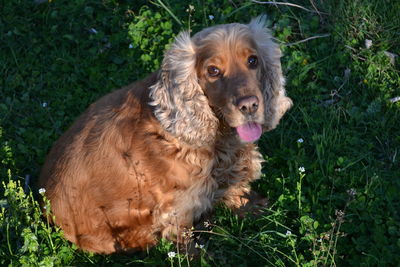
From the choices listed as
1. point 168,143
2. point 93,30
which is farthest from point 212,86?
point 93,30

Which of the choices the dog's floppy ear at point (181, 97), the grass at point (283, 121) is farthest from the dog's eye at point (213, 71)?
the grass at point (283, 121)

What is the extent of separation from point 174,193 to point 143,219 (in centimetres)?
30

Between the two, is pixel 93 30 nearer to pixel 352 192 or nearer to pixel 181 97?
pixel 181 97

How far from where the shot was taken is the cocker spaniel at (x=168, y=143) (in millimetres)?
3418

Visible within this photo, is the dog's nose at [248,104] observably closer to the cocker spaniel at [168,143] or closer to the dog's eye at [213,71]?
the cocker spaniel at [168,143]

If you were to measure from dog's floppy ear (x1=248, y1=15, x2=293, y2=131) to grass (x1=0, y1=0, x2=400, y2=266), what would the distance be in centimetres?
48

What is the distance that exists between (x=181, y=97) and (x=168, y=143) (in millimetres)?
306

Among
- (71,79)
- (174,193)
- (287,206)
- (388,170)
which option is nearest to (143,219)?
(174,193)

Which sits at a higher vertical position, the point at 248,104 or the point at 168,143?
the point at 248,104

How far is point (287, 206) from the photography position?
393cm

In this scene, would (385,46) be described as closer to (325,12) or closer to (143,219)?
(325,12)

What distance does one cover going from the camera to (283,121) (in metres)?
4.62

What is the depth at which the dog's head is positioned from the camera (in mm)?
3336

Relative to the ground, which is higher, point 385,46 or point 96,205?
point 96,205
